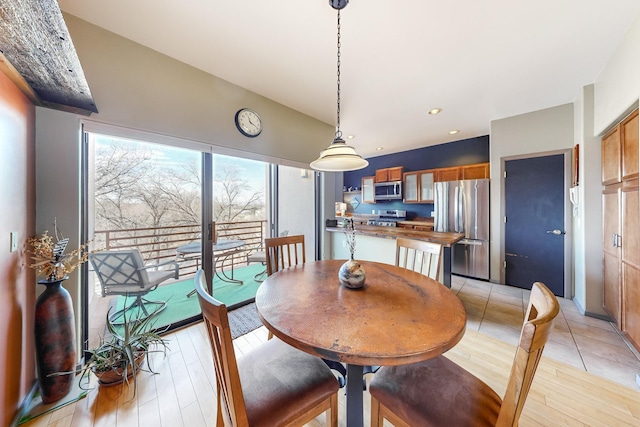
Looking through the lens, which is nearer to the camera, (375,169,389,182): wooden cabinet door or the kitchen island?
the kitchen island

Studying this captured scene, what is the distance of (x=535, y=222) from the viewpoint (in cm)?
333

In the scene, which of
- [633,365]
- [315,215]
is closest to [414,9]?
[315,215]

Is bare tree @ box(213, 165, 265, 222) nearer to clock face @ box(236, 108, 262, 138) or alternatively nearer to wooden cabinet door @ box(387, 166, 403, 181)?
clock face @ box(236, 108, 262, 138)

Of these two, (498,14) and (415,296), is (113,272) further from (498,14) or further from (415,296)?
(498,14)

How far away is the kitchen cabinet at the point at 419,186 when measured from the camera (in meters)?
5.07

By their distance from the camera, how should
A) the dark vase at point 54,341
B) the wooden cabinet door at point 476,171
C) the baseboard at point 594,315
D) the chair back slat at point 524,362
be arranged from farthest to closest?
the wooden cabinet door at point 476,171
the baseboard at point 594,315
the dark vase at point 54,341
the chair back slat at point 524,362

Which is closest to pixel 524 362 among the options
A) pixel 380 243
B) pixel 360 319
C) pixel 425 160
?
pixel 360 319

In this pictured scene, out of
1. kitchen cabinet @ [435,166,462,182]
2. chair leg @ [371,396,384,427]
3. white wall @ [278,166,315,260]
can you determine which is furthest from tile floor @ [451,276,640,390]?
white wall @ [278,166,315,260]

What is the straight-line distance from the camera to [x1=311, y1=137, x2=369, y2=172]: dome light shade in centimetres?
167

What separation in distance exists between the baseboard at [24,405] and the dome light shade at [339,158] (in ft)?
7.97

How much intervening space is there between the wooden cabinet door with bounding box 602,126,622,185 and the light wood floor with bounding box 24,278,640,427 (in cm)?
156

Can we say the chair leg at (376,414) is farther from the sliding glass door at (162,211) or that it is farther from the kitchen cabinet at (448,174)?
the kitchen cabinet at (448,174)

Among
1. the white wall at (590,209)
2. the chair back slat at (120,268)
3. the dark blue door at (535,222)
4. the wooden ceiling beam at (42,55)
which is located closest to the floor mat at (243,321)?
the chair back slat at (120,268)

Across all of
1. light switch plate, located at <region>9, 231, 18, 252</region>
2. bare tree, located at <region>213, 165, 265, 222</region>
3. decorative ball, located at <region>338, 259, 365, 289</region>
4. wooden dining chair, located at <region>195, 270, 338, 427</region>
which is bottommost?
wooden dining chair, located at <region>195, 270, 338, 427</region>
